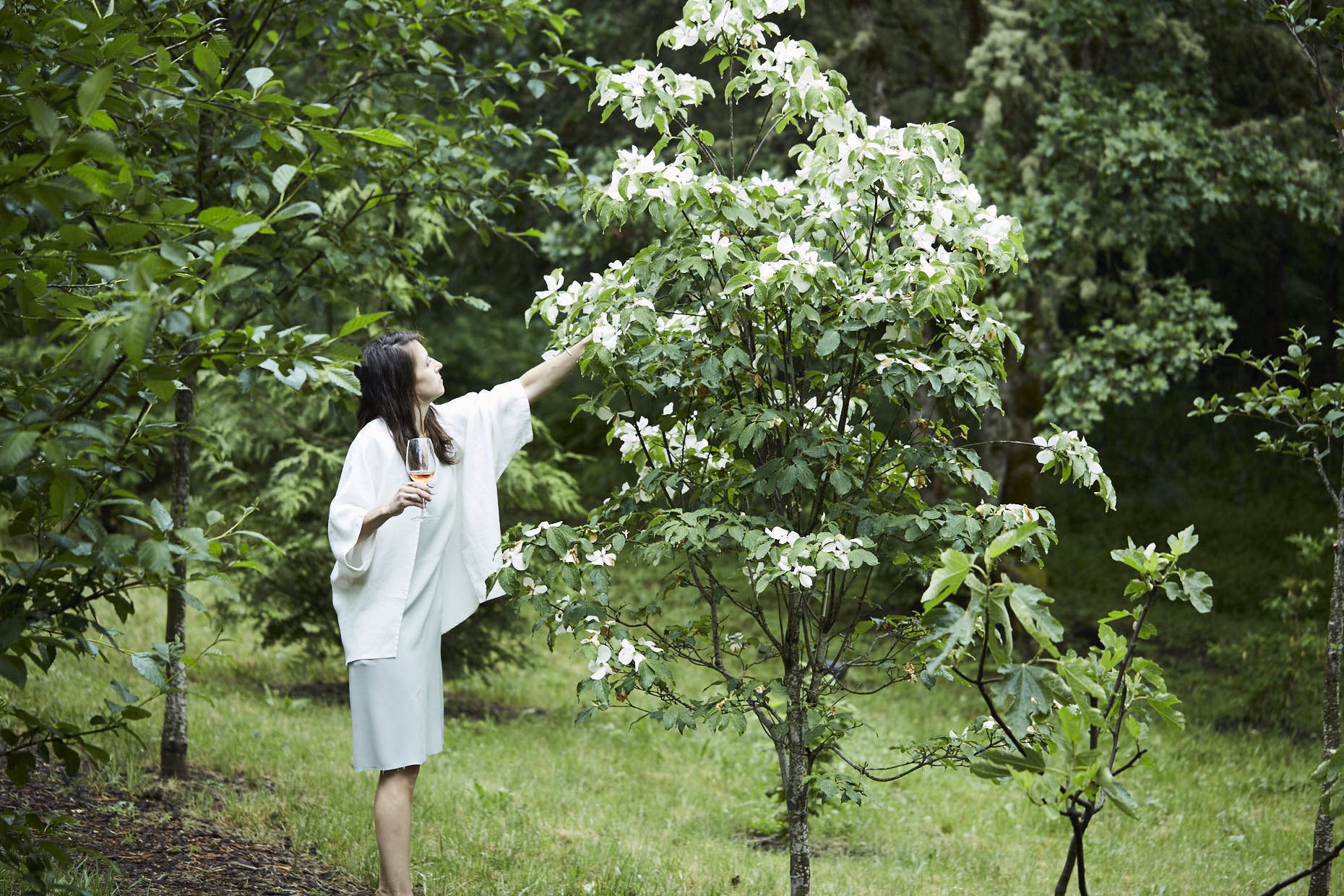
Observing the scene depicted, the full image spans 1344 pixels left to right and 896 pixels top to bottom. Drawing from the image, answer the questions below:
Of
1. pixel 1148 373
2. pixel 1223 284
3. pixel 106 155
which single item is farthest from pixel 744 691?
pixel 1223 284

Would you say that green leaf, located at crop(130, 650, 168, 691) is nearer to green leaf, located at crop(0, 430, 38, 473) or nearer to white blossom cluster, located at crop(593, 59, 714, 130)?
green leaf, located at crop(0, 430, 38, 473)

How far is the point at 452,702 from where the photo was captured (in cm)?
805

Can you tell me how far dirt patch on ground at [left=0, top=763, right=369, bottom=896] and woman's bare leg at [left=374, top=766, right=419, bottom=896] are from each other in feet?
2.48

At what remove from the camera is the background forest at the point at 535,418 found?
1950 millimetres

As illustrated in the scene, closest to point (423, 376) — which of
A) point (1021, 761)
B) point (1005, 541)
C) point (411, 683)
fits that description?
point (411, 683)

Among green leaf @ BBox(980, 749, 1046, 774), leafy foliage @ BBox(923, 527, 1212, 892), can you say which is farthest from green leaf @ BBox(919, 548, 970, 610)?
green leaf @ BBox(980, 749, 1046, 774)

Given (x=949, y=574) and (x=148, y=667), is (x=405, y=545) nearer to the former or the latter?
(x=148, y=667)

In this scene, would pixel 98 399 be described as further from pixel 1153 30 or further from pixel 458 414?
pixel 1153 30

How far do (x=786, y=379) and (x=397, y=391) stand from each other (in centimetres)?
120

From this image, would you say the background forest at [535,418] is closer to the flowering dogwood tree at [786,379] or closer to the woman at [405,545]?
the flowering dogwood tree at [786,379]

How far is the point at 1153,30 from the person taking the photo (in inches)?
311

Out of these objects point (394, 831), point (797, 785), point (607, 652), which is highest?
point (607, 652)

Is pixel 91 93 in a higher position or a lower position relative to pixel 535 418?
higher

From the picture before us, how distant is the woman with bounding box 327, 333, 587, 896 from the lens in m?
3.06
